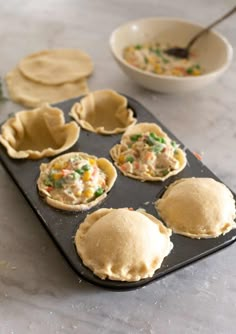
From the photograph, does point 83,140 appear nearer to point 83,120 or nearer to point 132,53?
point 83,120

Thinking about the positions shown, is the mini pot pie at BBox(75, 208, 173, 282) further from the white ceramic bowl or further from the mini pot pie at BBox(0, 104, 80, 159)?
the white ceramic bowl

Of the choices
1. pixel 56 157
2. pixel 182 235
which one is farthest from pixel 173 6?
pixel 182 235

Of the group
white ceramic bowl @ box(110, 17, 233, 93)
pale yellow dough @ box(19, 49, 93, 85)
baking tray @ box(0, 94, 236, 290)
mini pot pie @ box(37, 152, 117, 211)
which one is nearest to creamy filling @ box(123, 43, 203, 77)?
white ceramic bowl @ box(110, 17, 233, 93)

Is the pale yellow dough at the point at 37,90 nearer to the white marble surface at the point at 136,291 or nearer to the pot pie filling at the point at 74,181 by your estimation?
the white marble surface at the point at 136,291

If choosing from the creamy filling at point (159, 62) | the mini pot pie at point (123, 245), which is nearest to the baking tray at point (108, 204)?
the mini pot pie at point (123, 245)

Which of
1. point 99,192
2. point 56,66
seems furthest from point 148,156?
point 56,66

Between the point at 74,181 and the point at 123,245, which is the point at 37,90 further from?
the point at 123,245
